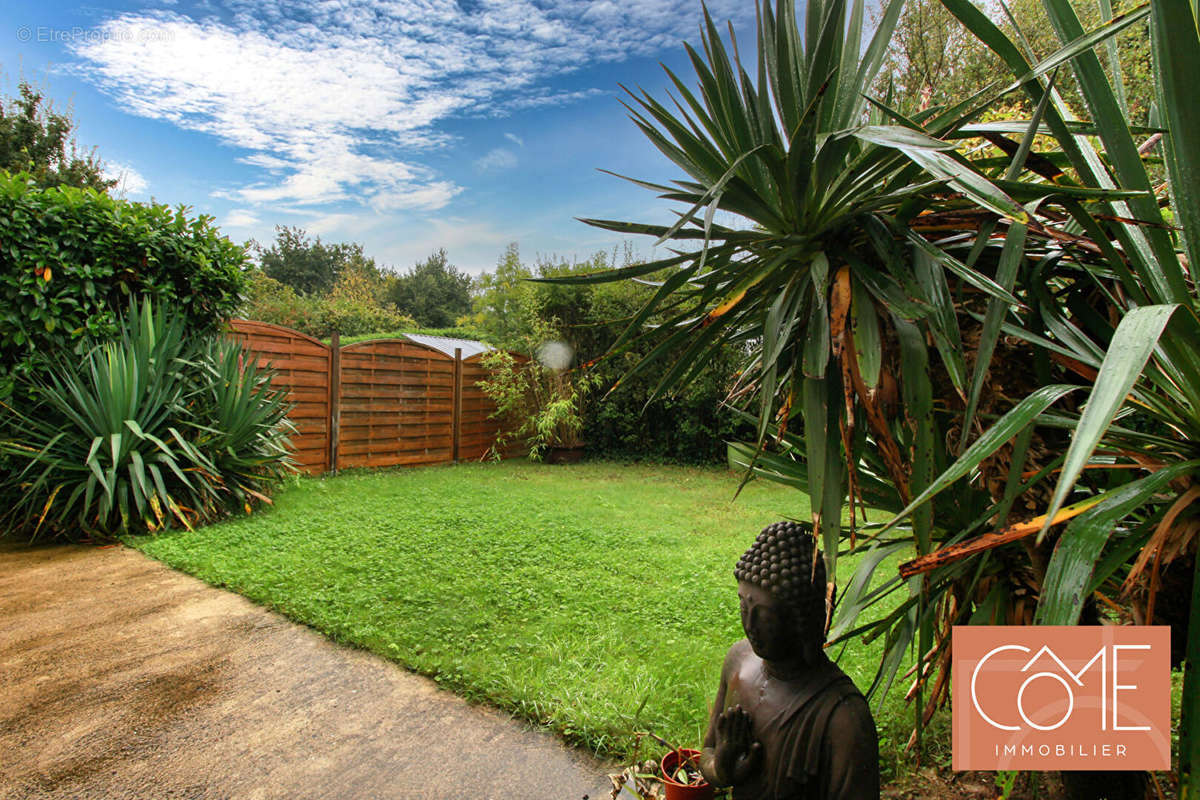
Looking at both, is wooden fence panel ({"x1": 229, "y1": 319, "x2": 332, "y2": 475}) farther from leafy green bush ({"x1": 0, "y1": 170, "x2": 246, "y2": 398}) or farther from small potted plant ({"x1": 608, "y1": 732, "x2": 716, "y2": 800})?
small potted plant ({"x1": 608, "y1": 732, "x2": 716, "y2": 800})

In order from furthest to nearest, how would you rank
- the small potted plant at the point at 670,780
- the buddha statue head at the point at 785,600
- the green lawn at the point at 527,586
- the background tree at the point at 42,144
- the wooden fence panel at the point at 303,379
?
the background tree at the point at 42,144
the wooden fence panel at the point at 303,379
the green lawn at the point at 527,586
the small potted plant at the point at 670,780
the buddha statue head at the point at 785,600

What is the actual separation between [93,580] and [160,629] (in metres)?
1.28

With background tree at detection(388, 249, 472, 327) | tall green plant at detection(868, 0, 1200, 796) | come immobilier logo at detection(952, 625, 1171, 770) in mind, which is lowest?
come immobilier logo at detection(952, 625, 1171, 770)

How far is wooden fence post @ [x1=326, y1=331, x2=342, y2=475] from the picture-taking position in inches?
338

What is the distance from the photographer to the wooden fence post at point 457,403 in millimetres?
10648

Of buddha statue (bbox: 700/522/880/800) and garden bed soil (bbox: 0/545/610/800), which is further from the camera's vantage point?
garden bed soil (bbox: 0/545/610/800)

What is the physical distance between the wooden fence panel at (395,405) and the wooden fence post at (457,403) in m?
0.06

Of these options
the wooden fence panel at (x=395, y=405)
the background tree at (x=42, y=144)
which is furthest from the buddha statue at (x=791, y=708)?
the background tree at (x=42, y=144)

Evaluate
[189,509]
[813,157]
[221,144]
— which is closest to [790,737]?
[813,157]

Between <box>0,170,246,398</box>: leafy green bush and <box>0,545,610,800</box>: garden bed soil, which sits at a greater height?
<box>0,170,246,398</box>: leafy green bush

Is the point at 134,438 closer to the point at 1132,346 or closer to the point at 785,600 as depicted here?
the point at 785,600

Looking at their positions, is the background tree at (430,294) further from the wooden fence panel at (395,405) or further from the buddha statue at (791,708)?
the buddha statue at (791,708)

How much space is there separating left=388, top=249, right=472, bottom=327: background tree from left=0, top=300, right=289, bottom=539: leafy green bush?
26.7 meters

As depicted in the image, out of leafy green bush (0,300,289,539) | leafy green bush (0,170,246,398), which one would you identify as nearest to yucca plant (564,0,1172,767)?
leafy green bush (0,300,289,539)
